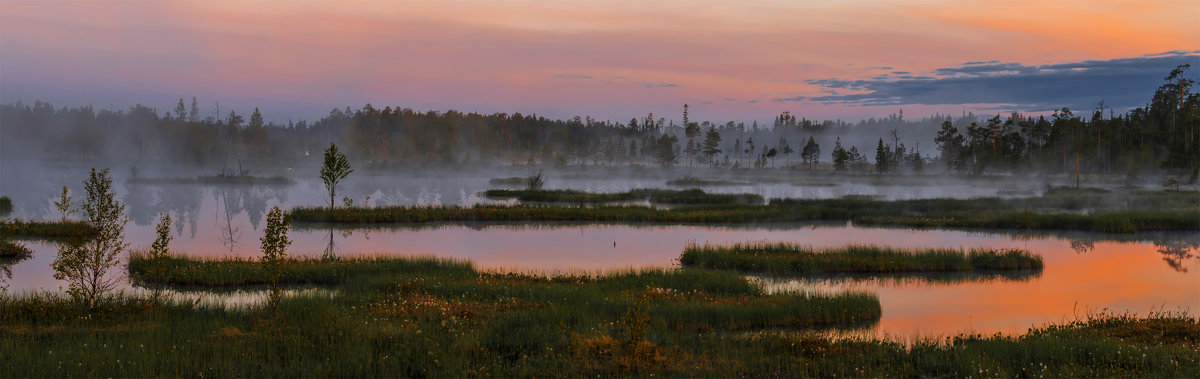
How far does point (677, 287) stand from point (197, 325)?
519 inches

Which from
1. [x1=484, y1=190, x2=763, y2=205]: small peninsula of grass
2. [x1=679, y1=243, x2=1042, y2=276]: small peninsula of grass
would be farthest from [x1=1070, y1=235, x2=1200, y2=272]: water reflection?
[x1=484, y1=190, x2=763, y2=205]: small peninsula of grass

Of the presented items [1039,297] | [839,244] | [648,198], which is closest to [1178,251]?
[839,244]

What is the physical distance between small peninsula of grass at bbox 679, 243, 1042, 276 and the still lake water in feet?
4.26

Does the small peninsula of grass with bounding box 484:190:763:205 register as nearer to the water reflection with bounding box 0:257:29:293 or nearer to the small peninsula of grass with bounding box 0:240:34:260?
the small peninsula of grass with bounding box 0:240:34:260

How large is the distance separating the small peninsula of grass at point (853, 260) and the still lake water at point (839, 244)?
130 cm

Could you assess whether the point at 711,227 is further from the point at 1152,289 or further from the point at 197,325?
the point at 197,325

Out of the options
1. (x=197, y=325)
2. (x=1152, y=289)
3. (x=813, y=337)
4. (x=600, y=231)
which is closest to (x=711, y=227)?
(x=600, y=231)

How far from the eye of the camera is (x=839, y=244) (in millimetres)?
39000

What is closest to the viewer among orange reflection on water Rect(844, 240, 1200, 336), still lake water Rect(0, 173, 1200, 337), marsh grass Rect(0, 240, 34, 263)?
orange reflection on water Rect(844, 240, 1200, 336)

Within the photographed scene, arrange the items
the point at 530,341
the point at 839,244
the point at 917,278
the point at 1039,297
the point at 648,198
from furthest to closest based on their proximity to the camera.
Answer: the point at 648,198, the point at 839,244, the point at 917,278, the point at 1039,297, the point at 530,341

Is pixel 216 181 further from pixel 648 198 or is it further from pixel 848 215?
pixel 848 215

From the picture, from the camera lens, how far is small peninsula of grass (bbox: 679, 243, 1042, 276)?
30250 mm

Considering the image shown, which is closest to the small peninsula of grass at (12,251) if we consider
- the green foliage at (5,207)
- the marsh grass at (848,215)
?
the marsh grass at (848,215)

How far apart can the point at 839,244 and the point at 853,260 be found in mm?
8401
